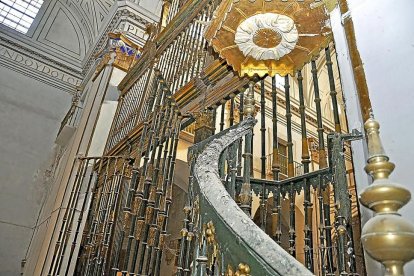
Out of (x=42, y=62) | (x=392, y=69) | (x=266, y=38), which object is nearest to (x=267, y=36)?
(x=266, y=38)

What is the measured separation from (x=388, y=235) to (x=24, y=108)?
10.8 m

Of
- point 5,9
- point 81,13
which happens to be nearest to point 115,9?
point 81,13

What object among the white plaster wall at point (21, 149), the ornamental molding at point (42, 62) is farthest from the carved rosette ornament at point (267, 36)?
the white plaster wall at point (21, 149)

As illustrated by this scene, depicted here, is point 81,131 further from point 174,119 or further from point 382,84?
point 382,84

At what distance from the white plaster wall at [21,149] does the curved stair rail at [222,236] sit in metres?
8.17

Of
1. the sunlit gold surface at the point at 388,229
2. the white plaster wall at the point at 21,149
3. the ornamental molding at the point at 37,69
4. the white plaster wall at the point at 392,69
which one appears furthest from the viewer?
the ornamental molding at the point at 37,69

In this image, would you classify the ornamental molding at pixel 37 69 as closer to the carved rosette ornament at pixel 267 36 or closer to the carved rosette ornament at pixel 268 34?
the carved rosette ornament at pixel 268 34

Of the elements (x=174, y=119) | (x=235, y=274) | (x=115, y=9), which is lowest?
(x=235, y=274)

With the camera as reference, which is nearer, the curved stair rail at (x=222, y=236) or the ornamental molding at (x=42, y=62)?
the curved stair rail at (x=222, y=236)

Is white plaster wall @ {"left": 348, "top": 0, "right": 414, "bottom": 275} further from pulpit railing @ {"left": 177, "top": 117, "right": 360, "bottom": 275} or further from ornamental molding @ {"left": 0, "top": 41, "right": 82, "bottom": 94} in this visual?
ornamental molding @ {"left": 0, "top": 41, "right": 82, "bottom": 94}

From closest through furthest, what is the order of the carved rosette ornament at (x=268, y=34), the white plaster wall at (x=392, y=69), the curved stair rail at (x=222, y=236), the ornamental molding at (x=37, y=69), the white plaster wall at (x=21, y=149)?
the curved stair rail at (x=222, y=236)
the white plaster wall at (x=392, y=69)
the carved rosette ornament at (x=268, y=34)
the white plaster wall at (x=21, y=149)
the ornamental molding at (x=37, y=69)

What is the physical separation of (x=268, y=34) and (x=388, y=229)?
250 centimetres

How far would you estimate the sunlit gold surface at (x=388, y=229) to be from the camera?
2.78ft

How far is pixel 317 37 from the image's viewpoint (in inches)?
122
